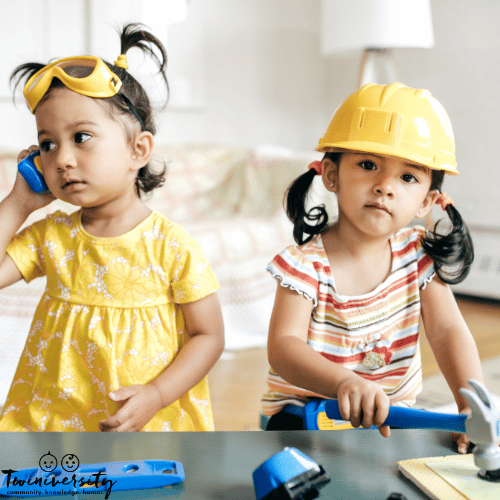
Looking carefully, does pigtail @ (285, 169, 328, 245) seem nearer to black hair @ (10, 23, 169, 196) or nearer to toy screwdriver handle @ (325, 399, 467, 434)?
black hair @ (10, 23, 169, 196)

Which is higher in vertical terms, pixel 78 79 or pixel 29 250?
pixel 78 79

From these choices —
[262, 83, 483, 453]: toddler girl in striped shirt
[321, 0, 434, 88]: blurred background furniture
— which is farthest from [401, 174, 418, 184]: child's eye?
[321, 0, 434, 88]: blurred background furniture

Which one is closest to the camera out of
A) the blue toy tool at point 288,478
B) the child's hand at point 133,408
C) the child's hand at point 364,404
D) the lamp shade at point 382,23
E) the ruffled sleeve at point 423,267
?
the blue toy tool at point 288,478

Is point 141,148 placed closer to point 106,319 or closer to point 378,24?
point 106,319

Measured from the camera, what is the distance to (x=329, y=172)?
89 cm

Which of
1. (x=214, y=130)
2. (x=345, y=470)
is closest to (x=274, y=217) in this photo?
(x=214, y=130)

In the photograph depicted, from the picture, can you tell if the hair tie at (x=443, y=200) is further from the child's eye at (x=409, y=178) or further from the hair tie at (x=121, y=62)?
the hair tie at (x=121, y=62)

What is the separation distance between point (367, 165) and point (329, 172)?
87 millimetres

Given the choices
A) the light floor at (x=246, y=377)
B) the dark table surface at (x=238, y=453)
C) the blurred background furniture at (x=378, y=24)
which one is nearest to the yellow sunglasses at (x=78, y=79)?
the dark table surface at (x=238, y=453)

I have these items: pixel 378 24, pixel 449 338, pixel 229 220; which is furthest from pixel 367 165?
pixel 378 24

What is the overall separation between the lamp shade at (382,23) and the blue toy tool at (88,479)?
249 centimetres

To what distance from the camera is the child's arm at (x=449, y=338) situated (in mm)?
802

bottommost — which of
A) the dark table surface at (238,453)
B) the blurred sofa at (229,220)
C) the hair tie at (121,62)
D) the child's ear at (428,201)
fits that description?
the blurred sofa at (229,220)

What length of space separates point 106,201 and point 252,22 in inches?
108
